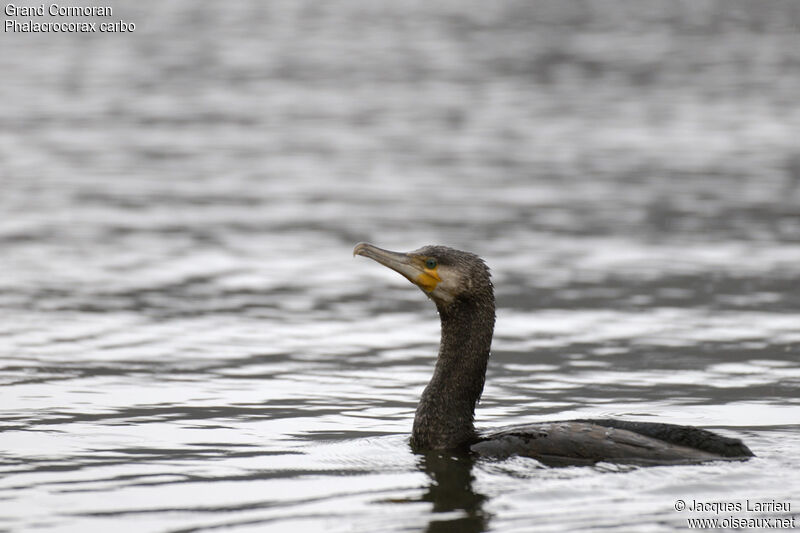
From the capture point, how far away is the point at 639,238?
1805 cm

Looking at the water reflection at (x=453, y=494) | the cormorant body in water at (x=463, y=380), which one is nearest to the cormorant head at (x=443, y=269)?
the cormorant body in water at (x=463, y=380)

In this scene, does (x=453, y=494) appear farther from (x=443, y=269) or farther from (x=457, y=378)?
(x=443, y=269)

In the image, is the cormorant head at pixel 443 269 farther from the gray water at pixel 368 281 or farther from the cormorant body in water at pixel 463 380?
the gray water at pixel 368 281

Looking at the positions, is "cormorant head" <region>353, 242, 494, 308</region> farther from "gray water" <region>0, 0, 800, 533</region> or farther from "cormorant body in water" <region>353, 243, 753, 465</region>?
"gray water" <region>0, 0, 800, 533</region>

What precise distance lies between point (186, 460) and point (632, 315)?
6157 millimetres

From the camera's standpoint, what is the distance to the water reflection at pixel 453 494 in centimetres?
785

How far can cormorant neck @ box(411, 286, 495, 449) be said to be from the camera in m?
9.54

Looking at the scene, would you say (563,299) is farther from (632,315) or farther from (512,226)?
(512,226)

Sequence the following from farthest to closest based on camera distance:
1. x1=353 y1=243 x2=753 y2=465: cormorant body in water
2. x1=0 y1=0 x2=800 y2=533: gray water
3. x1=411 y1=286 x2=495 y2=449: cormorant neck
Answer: x1=411 y1=286 x2=495 y2=449: cormorant neck → x1=353 y1=243 x2=753 y2=465: cormorant body in water → x1=0 y1=0 x2=800 y2=533: gray water

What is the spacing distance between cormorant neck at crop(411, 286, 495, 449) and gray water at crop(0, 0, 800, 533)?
0.25m

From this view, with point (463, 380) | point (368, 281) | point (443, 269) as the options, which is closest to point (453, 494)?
point (463, 380)

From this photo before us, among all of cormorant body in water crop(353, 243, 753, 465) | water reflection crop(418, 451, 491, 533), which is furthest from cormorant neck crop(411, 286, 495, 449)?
water reflection crop(418, 451, 491, 533)

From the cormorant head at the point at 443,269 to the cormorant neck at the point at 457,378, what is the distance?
78 millimetres

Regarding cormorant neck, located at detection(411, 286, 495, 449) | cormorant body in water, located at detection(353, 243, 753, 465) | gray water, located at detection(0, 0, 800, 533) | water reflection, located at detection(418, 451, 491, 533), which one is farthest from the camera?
cormorant neck, located at detection(411, 286, 495, 449)
